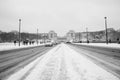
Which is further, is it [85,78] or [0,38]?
[0,38]

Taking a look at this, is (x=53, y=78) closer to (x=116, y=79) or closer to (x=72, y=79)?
(x=72, y=79)

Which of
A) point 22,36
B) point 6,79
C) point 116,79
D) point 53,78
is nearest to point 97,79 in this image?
point 116,79

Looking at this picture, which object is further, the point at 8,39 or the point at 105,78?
the point at 8,39

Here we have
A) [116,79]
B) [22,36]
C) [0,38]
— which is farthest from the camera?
[22,36]

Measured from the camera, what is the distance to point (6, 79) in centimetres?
502

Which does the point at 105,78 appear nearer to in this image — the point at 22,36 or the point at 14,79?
the point at 14,79

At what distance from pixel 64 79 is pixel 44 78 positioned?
835 millimetres

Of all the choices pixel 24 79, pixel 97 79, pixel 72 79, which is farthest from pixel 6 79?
pixel 97 79

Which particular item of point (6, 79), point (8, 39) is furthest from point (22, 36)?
point (6, 79)

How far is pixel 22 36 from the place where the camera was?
142 meters

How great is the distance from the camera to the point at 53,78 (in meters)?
5.11

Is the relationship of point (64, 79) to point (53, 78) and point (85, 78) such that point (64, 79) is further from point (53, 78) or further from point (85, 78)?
point (85, 78)

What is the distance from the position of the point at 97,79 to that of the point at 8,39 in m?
133

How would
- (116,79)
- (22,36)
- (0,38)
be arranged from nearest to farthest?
(116,79)
(0,38)
(22,36)
